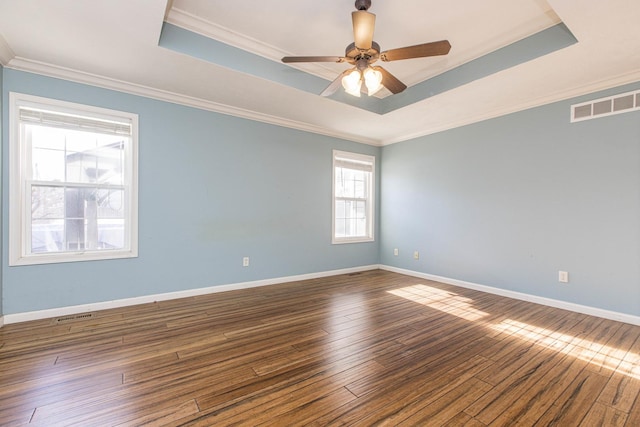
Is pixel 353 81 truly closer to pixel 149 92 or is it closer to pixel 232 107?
pixel 232 107

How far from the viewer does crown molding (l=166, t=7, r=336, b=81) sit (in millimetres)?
2544

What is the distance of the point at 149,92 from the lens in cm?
342

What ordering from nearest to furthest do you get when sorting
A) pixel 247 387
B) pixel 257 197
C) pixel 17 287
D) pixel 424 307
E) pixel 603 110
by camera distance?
1. pixel 247 387
2. pixel 17 287
3. pixel 603 110
4. pixel 424 307
5. pixel 257 197

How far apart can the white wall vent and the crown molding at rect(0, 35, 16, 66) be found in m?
5.80

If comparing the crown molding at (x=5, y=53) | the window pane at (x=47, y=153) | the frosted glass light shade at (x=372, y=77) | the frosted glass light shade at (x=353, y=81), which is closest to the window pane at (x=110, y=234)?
the window pane at (x=47, y=153)

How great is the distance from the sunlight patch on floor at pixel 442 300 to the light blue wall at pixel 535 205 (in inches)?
25.8

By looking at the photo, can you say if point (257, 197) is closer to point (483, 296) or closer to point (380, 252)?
point (380, 252)

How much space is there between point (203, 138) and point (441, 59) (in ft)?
10.1

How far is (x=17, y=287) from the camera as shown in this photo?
2832 mm

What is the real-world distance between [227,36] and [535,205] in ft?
13.5

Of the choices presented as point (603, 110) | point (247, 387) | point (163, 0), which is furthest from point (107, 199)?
point (603, 110)

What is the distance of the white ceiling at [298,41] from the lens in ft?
7.23

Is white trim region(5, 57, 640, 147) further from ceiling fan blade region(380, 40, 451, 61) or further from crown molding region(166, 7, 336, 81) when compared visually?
ceiling fan blade region(380, 40, 451, 61)

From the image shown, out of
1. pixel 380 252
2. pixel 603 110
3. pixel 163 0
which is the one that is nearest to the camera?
pixel 163 0
